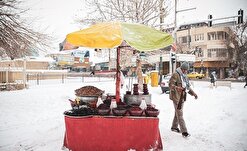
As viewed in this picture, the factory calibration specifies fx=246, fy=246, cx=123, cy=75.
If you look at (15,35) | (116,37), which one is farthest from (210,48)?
(116,37)

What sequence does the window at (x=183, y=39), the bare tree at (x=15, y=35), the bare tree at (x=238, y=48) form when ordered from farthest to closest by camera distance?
the window at (x=183, y=39) < the bare tree at (x=238, y=48) < the bare tree at (x=15, y=35)

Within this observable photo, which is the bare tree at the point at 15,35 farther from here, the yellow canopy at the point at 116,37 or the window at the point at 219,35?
the window at the point at 219,35

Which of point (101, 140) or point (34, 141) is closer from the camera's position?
point (101, 140)

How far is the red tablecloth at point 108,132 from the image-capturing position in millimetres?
5168

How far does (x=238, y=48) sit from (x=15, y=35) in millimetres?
51195

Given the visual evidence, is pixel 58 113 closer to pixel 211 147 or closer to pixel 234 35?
pixel 211 147

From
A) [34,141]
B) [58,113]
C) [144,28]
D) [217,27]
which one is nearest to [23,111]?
[58,113]

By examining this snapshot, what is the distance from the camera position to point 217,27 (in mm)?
54250

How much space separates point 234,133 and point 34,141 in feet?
18.7

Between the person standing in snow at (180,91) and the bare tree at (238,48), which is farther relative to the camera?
the bare tree at (238,48)

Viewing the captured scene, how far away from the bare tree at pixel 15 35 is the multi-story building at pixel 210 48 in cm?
4467

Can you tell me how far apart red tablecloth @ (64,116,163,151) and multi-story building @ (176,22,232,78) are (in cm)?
4991

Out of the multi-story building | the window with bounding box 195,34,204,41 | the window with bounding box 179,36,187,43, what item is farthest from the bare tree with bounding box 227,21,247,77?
the window with bounding box 179,36,187,43

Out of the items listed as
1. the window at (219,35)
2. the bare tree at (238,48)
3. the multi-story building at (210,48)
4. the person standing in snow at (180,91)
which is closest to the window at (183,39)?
the multi-story building at (210,48)
